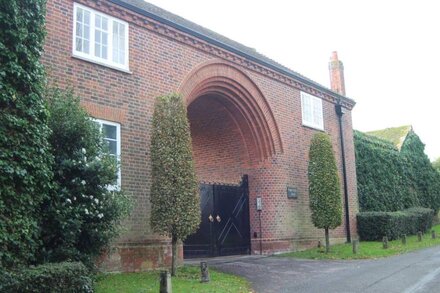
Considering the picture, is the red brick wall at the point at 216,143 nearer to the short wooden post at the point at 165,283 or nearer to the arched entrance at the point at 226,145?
the arched entrance at the point at 226,145

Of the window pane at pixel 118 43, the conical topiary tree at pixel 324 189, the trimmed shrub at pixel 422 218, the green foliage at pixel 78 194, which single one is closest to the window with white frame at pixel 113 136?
the window pane at pixel 118 43

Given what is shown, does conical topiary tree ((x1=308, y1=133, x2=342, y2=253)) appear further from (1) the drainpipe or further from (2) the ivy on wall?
(2) the ivy on wall

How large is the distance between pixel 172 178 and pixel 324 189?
24.8 ft

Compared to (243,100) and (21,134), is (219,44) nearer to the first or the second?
(243,100)

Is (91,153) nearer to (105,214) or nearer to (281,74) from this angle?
(105,214)

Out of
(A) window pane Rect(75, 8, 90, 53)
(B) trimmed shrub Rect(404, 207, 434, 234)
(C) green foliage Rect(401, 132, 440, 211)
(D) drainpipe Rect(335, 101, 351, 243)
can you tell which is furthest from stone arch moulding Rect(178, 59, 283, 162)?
(C) green foliage Rect(401, 132, 440, 211)

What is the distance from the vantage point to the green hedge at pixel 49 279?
21.8 feet

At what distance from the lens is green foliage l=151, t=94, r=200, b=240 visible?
1117 centimetres

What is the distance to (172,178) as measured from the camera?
442 inches

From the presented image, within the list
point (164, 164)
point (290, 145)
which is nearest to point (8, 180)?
point (164, 164)

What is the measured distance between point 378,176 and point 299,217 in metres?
9.31

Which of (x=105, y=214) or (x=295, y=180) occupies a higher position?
(x=295, y=180)

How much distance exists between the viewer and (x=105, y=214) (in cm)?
930

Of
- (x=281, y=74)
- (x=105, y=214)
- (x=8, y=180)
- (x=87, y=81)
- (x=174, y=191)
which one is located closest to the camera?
(x=8, y=180)
